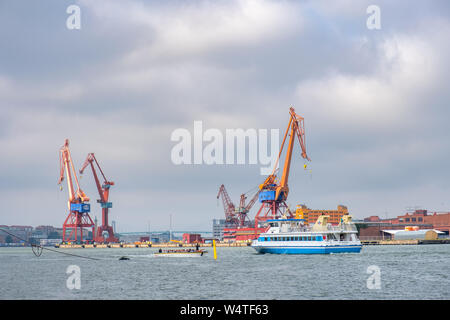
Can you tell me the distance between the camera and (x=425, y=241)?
18612 centimetres

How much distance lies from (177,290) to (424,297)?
69.9ft

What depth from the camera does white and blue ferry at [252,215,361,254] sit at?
303 feet

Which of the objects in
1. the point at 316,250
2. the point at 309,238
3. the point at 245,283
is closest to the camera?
the point at 245,283

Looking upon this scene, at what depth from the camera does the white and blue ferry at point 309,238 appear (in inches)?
3642

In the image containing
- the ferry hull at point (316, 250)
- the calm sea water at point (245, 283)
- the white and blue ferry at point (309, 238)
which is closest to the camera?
the calm sea water at point (245, 283)

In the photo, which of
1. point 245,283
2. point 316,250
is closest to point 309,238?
point 316,250

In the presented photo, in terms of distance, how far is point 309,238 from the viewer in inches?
3679

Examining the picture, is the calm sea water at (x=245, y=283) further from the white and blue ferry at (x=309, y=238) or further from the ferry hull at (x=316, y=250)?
the white and blue ferry at (x=309, y=238)

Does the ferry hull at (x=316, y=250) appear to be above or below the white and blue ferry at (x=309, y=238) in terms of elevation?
below

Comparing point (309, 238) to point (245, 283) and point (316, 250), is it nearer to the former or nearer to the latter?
point (316, 250)

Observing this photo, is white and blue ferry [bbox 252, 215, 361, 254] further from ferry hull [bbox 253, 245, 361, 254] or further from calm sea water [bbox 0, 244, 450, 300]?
calm sea water [bbox 0, 244, 450, 300]

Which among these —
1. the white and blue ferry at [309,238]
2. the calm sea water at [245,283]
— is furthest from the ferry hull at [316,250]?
the calm sea water at [245,283]
